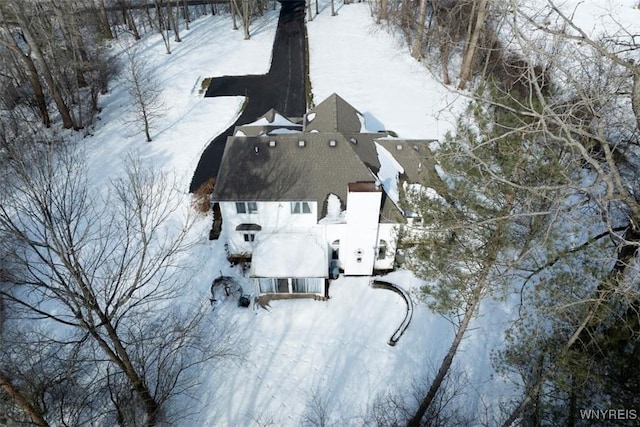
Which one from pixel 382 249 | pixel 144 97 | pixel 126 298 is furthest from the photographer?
pixel 144 97

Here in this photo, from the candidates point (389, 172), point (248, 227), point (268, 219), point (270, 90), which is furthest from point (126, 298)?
point (270, 90)

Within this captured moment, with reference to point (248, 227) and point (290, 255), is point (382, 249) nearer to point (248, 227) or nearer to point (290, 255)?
point (290, 255)

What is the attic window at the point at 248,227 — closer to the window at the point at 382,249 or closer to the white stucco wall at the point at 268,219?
the white stucco wall at the point at 268,219

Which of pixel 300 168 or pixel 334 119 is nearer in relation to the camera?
pixel 300 168

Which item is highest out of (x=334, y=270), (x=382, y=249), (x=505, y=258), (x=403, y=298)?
(x=505, y=258)

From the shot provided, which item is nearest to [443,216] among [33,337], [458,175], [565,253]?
[458,175]
